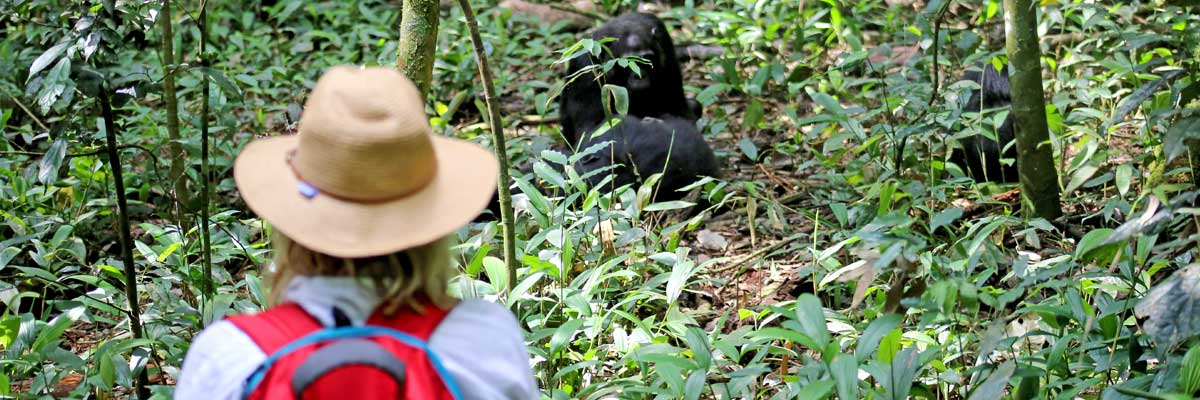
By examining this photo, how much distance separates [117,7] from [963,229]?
3.11 meters

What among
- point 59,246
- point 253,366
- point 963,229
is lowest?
point 59,246

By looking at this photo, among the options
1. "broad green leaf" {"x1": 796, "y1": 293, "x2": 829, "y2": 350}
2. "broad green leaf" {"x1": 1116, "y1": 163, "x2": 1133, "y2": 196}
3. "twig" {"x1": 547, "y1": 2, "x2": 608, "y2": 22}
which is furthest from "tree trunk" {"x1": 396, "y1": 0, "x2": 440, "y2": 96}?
"twig" {"x1": 547, "y1": 2, "x2": 608, "y2": 22}

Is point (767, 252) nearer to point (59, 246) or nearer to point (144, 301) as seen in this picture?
point (144, 301)

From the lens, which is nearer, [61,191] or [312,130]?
[312,130]

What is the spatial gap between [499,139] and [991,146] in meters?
2.81

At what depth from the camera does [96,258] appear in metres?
5.11

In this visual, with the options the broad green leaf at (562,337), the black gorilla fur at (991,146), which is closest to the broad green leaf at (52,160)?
the broad green leaf at (562,337)

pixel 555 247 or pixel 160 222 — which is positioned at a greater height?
pixel 555 247

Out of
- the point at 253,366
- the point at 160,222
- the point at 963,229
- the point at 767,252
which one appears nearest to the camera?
the point at 253,366

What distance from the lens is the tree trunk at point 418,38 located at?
147 inches

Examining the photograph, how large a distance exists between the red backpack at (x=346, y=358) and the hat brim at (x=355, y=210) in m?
0.12

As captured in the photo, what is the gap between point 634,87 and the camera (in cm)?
685

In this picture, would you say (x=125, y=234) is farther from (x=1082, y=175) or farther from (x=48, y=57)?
(x=1082, y=175)

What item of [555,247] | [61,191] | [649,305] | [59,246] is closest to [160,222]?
[61,191]
